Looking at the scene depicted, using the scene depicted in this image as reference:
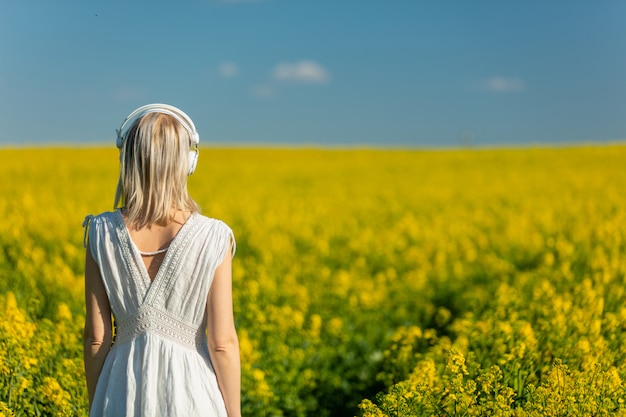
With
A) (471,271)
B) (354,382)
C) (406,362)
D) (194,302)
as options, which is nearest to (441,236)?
(471,271)

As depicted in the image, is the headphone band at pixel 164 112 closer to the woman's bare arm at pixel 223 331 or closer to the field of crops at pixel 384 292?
the woman's bare arm at pixel 223 331

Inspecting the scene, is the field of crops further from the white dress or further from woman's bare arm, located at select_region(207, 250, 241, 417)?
the white dress

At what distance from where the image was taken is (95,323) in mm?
3395

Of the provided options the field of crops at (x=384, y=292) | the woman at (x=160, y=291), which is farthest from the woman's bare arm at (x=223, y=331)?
the field of crops at (x=384, y=292)

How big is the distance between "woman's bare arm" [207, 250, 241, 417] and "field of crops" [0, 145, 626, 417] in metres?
0.91

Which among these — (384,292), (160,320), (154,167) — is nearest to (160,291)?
(160,320)

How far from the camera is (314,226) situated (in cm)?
1377

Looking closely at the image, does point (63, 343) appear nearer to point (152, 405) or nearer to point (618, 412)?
point (152, 405)

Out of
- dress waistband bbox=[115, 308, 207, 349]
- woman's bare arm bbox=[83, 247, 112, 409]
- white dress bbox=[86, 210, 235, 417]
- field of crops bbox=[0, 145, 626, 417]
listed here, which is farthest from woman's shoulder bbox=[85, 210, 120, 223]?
field of crops bbox=[0, 145, 626, 417]

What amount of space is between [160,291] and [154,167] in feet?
1.74

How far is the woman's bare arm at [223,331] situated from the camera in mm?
3305

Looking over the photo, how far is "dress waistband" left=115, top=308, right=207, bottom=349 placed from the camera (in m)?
3.36

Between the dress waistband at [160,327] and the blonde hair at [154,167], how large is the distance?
403 millimetres

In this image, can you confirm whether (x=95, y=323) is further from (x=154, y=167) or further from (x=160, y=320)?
(x=154, y=167)
